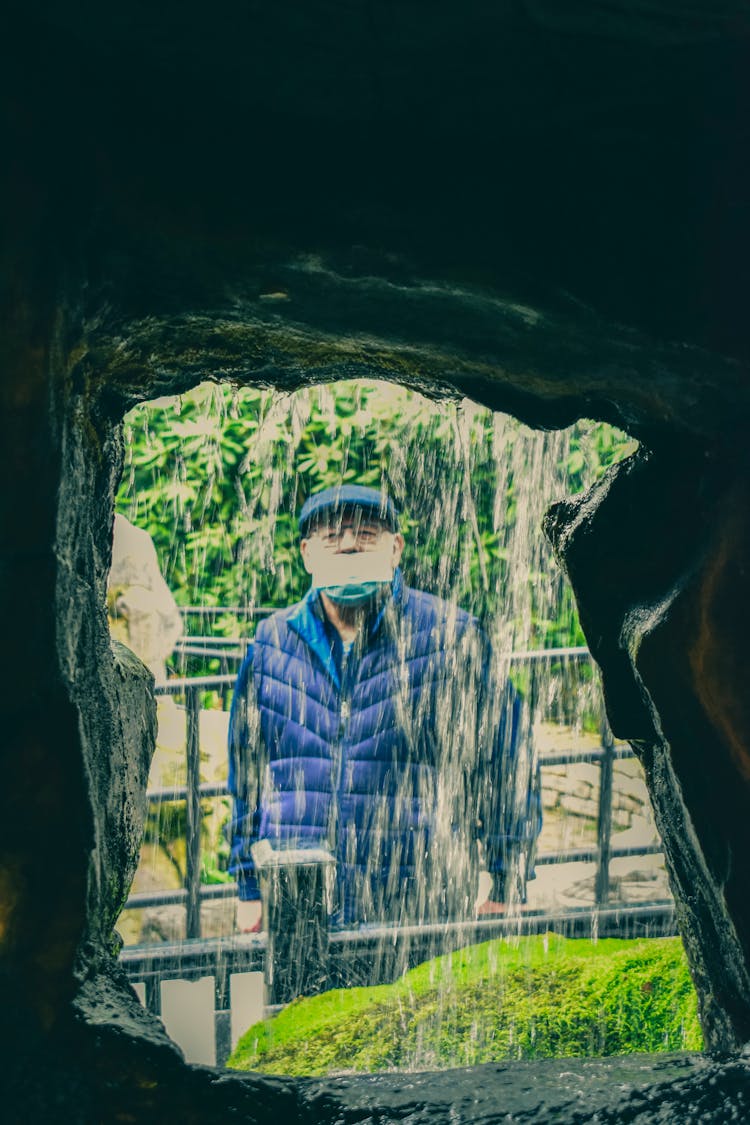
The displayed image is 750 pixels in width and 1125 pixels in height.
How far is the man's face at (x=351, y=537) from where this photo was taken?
375 centimetres

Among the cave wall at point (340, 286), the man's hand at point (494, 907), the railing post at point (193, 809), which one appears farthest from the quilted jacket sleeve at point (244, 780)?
the cave wall at point (340, 286)

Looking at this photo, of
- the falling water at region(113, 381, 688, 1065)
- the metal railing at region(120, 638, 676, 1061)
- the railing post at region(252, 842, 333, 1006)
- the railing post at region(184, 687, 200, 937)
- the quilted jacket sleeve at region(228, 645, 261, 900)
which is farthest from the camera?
the falling water at region(113, 381, 688, 1065)

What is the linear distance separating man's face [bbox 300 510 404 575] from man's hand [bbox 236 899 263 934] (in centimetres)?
110

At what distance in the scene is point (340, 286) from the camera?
1.65 meters

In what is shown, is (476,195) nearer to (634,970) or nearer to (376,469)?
(634,970)

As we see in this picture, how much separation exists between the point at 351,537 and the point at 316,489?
263 cm

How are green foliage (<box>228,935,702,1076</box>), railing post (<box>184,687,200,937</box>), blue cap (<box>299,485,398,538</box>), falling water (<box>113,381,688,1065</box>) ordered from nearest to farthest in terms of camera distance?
1. green foliage (<box>228,935,702,1076</box>)
2. blue cap (<box>299,485,398,538</box>)
3. railing post (<box>184,687,200,937</box>)
4. falling water (<box>113,381,688,1065</box>)

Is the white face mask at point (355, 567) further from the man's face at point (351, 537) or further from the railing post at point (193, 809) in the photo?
the railing post at point (193, 809)

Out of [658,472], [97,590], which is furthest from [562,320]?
[97,590]

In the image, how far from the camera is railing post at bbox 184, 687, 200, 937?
4.46 metres

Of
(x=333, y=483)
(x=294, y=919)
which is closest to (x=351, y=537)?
(x=294, y=919)

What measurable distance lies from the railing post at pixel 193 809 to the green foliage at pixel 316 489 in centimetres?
180

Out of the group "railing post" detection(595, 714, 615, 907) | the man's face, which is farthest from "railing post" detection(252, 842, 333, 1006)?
"railing post" detection(595, 714, 615, 907)

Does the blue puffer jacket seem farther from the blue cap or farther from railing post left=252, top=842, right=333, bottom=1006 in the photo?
the blue cap
